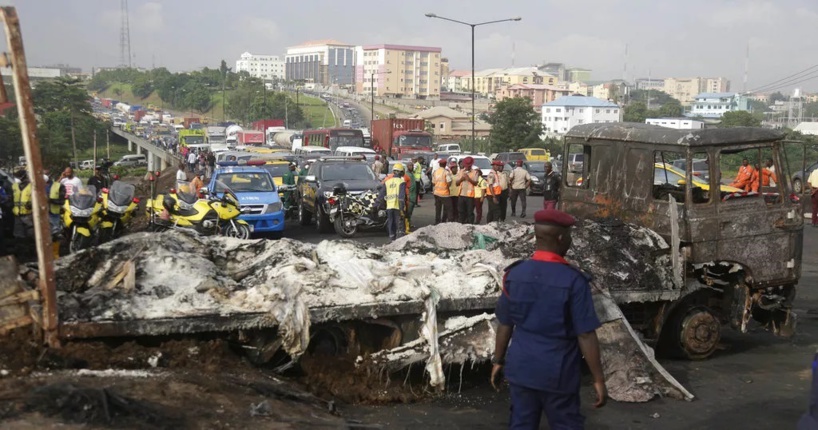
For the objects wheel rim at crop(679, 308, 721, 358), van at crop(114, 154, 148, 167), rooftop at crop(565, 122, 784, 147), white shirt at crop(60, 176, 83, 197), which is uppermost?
rooftop at crop(565, 122, 784, 147)

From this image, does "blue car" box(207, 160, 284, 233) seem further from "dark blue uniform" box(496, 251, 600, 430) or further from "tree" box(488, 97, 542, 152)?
"tree" box(488, 97, 542, 152)

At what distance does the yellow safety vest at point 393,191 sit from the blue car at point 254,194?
9.80 ft

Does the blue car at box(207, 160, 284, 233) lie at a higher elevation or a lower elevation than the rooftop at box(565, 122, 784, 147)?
lower

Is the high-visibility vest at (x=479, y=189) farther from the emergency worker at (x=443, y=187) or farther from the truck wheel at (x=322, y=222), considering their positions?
the truck wheel at (x=322, y=222)

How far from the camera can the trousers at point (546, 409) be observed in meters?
4.56

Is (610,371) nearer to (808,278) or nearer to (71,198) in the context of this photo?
(808,278)

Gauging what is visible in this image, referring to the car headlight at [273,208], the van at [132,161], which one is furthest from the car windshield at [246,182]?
the van at [132,161]

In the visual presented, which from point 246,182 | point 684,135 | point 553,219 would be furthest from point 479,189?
point 553,219

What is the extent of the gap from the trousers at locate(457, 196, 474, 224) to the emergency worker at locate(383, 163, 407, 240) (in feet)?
6.15

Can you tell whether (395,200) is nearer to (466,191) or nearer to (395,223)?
(395,223)

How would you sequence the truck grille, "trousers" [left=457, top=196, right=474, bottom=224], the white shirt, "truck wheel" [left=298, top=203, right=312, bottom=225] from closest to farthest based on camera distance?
the white shirt
"trousers" [left=457, top=196, right=474, bottom=224]
the truck grille
"truck wheel" [left=298, top=203, right=312, bottom=225]

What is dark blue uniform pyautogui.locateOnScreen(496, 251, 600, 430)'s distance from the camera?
454 centimetres

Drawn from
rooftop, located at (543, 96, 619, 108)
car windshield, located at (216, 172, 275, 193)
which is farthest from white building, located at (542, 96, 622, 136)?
car windshield, located at (216, 172, 275, 193)

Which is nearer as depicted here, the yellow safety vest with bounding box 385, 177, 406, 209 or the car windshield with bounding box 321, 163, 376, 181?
the yellow safety vest with bounding box 385, 177, 406, 209
